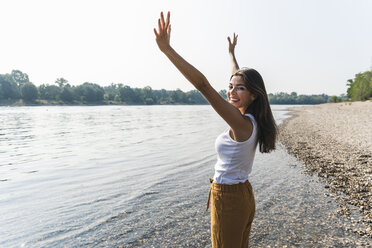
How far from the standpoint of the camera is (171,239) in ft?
19.8

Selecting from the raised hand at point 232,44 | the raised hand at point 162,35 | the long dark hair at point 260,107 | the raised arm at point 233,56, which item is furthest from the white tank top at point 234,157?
the raised hand at point 232,44

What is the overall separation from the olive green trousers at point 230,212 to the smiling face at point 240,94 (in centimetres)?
84

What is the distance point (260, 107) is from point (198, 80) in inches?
35.7

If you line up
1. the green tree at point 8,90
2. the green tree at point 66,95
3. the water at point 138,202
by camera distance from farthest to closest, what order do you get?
the green tree at point 66,95
the green tree at point 8,90
the water at point 138,202

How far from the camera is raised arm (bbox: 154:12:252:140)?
6.66 ft

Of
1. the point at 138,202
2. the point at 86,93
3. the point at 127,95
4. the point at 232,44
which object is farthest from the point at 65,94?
the point at 232,44

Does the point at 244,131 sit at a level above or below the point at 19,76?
below

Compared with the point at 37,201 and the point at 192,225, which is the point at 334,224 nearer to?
the point at 192,225

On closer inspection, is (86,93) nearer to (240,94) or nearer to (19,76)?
(19,76)

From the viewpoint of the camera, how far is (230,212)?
2.51 meters

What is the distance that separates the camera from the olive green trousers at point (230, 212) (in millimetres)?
2520

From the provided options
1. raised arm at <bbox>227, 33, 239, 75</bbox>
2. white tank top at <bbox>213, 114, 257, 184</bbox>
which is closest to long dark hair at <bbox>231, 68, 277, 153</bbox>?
white tank top at <bbox>213, 114, 257, 184</bbox>

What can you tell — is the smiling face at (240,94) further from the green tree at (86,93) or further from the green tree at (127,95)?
the green tree at (127,95)

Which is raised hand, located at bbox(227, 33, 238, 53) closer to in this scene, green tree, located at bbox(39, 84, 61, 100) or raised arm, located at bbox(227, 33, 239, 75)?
raised arm, located at bbox(227, 33, 239, 75)
